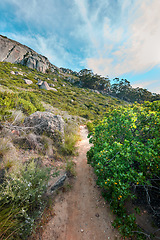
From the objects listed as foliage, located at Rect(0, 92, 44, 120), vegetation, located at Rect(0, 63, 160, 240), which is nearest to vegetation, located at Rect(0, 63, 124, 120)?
foliage, located at Rect(0, 92, 44, 120)

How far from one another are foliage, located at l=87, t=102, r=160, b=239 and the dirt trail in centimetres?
52

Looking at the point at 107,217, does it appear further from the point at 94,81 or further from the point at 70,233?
the point at 94,81

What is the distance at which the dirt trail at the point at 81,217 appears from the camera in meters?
3.23

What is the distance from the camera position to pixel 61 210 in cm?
380

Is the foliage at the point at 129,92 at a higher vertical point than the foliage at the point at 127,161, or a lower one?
higher

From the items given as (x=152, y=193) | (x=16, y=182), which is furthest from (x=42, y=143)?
(x=152, y=193)

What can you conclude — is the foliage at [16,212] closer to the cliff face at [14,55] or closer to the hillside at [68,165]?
the hillside at [68,165]

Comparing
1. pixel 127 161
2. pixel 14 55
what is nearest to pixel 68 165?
pixel 127 161

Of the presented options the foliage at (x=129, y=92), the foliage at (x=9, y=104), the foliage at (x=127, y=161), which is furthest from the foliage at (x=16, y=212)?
the foliage at (x=129, y=92)

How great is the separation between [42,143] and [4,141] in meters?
1.95

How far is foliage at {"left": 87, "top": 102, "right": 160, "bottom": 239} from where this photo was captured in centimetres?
291

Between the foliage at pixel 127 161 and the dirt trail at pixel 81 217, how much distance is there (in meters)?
0.52

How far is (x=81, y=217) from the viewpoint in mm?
3740

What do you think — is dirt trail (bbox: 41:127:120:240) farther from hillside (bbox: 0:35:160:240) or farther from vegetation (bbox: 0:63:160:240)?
vegetation (bbox: 0:63:160:240)
